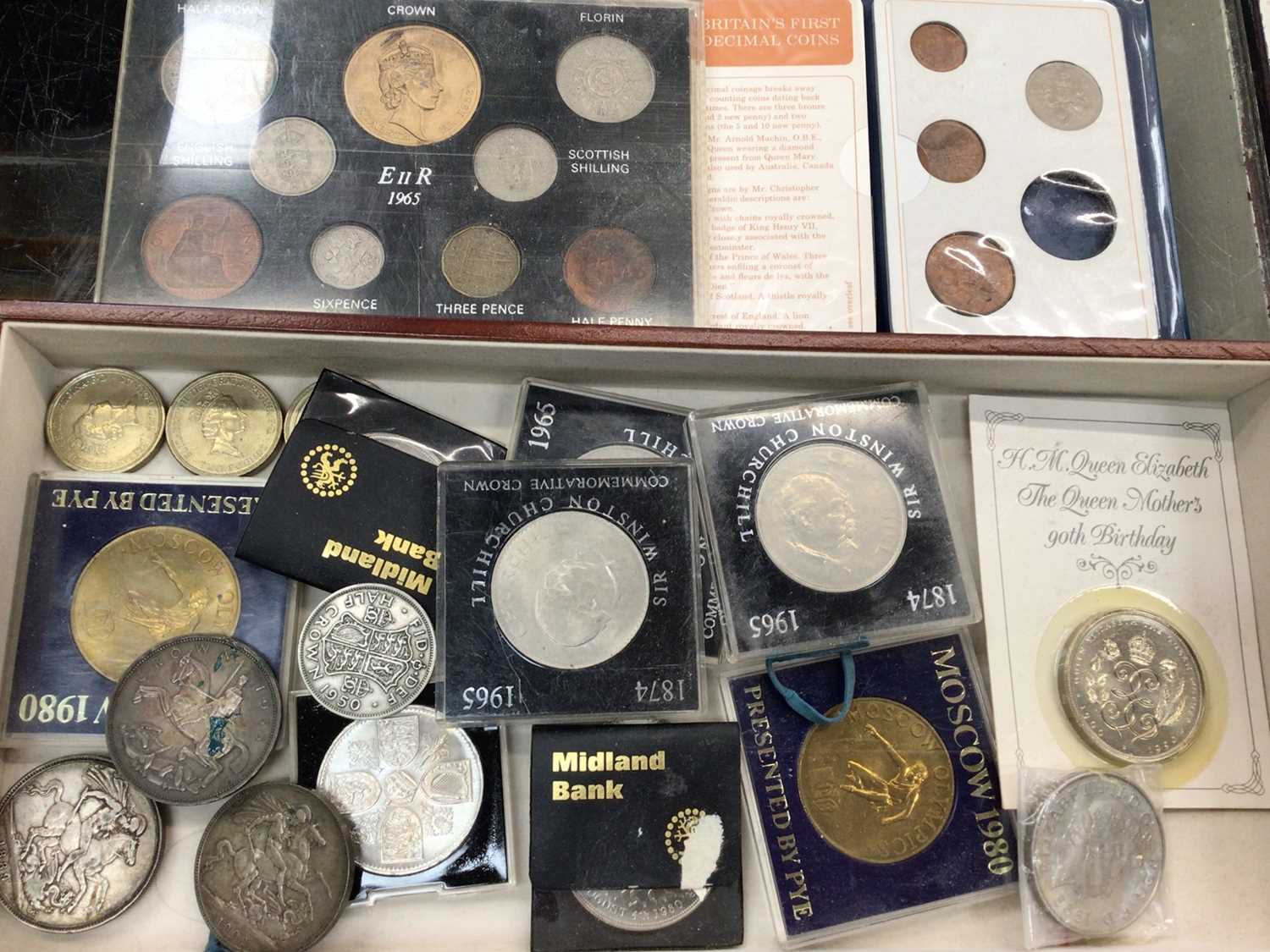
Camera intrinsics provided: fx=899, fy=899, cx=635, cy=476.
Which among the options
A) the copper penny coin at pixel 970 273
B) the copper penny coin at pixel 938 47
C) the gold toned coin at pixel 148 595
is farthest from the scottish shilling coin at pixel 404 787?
the copper penny coin at pixel 938 47

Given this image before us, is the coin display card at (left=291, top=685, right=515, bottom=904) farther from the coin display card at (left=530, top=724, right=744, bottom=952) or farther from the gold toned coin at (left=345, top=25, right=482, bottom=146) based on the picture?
the gold toned coin at (left=345, top=25, right=482, bottom=146)

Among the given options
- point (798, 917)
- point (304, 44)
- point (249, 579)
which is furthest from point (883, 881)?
point (304, 44)

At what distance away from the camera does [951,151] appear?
4.63 feet

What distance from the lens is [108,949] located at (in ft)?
3.76

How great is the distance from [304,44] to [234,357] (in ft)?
1.66

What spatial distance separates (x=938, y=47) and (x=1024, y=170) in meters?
0.25

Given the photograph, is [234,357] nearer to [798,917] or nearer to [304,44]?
[304,44]

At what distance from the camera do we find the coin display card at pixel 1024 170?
1.36 m

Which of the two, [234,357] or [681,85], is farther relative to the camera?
[681,85]

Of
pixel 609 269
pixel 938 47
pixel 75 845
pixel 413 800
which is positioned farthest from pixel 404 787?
pixel 938 47

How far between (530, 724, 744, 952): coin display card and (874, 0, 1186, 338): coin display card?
709 millimetres

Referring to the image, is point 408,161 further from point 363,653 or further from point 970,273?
point 970,273

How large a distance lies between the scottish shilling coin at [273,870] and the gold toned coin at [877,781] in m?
0.62

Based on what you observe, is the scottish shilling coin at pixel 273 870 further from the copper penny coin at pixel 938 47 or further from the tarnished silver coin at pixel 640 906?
the copper penny coin at pixel 938 47
